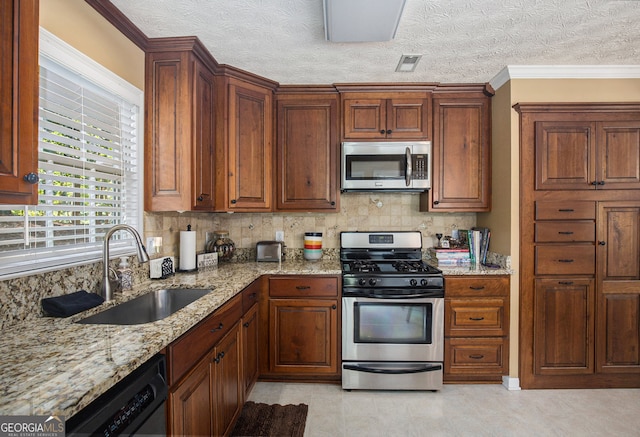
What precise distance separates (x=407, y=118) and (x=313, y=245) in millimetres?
1400

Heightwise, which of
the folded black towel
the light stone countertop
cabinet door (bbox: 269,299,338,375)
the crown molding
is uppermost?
the crown molding

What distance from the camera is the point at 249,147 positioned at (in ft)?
9.13

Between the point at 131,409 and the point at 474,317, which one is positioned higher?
the point at 131,409

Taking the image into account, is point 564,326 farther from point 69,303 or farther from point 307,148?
point 69,303

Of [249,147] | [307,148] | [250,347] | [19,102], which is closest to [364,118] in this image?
[307,148]

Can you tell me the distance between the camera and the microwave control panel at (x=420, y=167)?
286 centimetres

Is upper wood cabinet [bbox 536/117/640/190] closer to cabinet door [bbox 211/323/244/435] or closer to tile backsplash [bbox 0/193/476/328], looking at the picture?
tile backsplash [bbox 0/193/476/328]

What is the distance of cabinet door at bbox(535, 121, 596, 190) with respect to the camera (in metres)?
2.57

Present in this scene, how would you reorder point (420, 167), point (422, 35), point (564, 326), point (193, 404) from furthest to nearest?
point (420, 167) → point (564, 326) → point (422, 35) → point (193, 404)

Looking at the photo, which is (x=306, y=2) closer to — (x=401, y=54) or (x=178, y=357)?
(x=401, y=54)

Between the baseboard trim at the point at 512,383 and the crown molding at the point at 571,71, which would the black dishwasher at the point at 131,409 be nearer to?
the baseboard trim at the point at 512,383

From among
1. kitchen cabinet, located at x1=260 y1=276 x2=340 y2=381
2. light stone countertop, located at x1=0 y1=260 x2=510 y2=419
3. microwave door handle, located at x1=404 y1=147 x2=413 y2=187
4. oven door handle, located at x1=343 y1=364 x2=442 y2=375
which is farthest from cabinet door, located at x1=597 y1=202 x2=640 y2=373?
light stone countertop, located at x1=0 y1=260 x2=510 y2=419

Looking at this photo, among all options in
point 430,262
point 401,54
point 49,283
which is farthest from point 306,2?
point 430,262

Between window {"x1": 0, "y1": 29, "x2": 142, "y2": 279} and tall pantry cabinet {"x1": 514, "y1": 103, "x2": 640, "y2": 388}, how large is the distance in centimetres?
281
